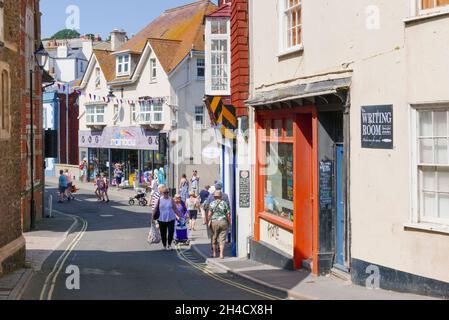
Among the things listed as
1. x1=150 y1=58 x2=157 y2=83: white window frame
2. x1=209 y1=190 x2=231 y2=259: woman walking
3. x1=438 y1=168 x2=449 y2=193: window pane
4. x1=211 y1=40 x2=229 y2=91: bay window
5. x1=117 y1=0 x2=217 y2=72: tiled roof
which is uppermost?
x1=117 y1=0 x2=217 y2=72: tiled roof

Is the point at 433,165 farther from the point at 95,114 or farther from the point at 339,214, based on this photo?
the point at 95,114

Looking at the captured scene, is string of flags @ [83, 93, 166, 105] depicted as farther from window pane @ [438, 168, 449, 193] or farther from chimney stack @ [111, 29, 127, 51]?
window pane @ [438, 168, 449, 193]

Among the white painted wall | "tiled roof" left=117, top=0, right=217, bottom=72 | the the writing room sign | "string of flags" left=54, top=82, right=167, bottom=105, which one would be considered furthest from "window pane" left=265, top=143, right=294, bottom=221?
"string of flags" left=54, top=82, right=167, bottom=105

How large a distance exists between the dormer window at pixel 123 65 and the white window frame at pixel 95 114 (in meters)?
3.15

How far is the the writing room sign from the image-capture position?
33.3ft

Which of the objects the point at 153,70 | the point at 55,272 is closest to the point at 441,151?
the point at 55,272

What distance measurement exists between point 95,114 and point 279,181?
116 ft

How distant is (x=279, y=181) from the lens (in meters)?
14.5

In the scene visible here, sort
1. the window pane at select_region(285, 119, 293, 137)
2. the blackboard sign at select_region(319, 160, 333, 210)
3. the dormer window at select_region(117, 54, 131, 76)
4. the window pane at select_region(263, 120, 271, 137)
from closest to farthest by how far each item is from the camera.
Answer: the blackboard sign at select_region(319, 160, 333, 210) < the window pane at select_region(285, 119, 293, 137) < the window pane at select_region(263, 120, 271, 137) < the dormer window at select_region(117, 54, 131, 76)

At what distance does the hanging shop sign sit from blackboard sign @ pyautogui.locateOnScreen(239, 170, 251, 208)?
80.7 ft

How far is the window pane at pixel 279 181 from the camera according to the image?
13.7 meters

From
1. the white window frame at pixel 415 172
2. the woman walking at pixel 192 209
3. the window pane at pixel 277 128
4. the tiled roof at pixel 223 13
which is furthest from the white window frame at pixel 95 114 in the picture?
the white window frame at pixel 415 172

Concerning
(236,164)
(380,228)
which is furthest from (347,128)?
(236,164)

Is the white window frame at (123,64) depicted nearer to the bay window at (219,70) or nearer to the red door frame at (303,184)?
the bay window at (219,70)
